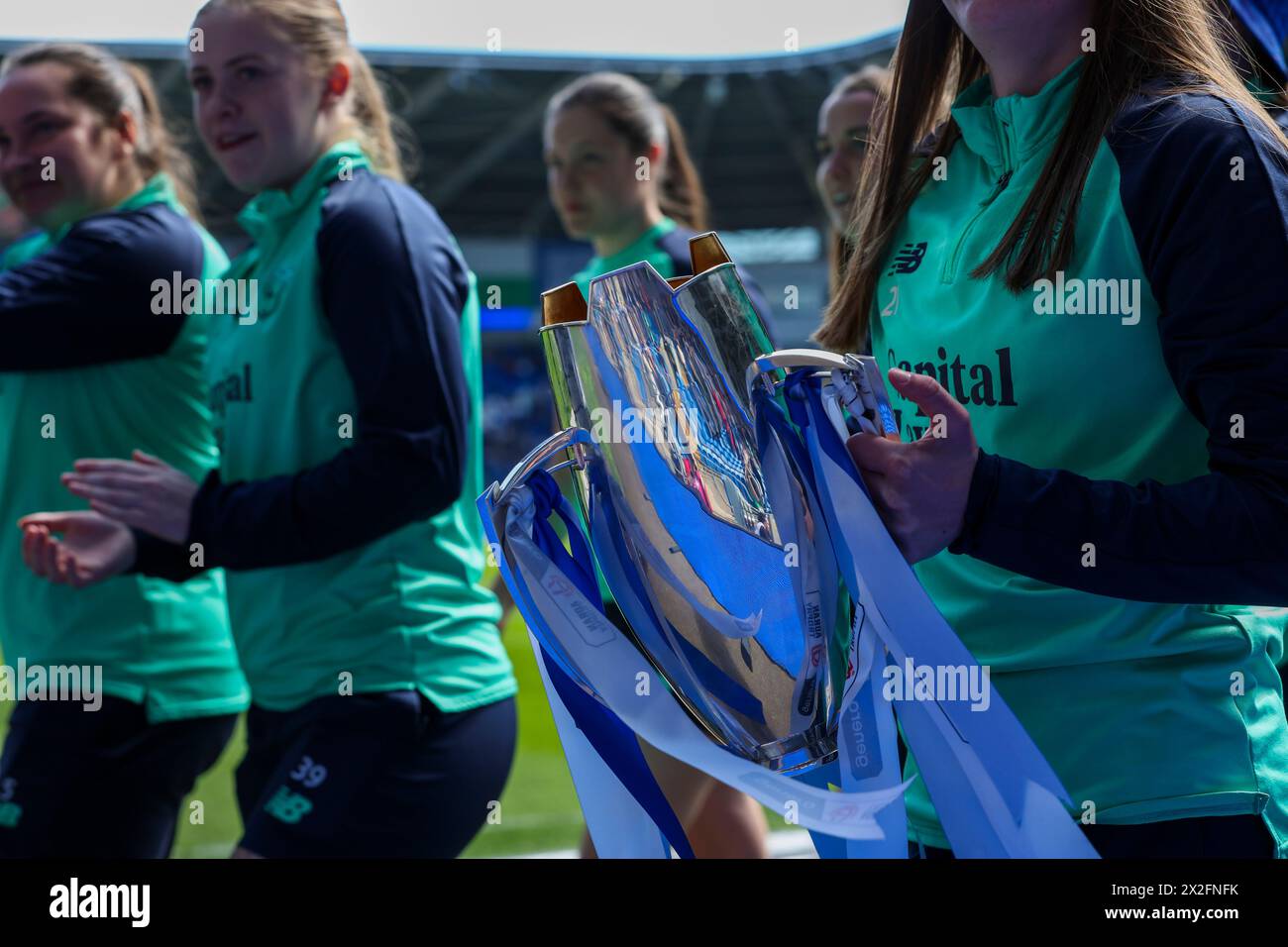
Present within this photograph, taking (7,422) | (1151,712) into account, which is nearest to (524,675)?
(7,422)

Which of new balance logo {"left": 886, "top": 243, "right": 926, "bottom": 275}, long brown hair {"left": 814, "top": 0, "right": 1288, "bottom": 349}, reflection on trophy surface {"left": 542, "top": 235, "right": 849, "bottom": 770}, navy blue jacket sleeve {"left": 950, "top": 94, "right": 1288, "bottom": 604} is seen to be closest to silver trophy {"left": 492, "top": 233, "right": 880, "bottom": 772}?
reflection on trophy surface {"left": 542, "top": 235, "right": 849, "bottom": 770}

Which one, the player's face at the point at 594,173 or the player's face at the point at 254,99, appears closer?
the player's face at the point at 254,99

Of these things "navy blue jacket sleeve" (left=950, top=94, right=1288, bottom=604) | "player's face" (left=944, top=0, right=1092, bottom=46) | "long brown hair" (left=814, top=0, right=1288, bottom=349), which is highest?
"player's face" (left=944, top=0, right=1092, bottom=46)

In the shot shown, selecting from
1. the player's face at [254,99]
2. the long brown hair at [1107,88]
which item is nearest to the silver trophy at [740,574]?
the long brown hair at [1107,88]

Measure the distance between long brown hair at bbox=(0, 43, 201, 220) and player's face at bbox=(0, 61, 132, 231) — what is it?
2 cm

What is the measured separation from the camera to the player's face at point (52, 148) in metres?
2.52

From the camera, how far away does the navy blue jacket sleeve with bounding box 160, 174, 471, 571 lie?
73.4 inches

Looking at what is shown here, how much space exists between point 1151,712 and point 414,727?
111cm

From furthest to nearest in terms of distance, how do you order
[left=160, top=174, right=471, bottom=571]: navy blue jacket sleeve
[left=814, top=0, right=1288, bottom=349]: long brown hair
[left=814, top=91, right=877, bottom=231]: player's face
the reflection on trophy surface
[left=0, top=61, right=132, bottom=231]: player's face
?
[left=814, top=91, right=877, bottom=231]: player's face → [left=0, top=61, right=132, bottom=231]: player's face → [left=160, top=174, right=471, bottom=571]: navy blue jacket sleeve → [left=814, top=0, right=1288, bottom=349]: long brown hair → the reflection on trophy surface

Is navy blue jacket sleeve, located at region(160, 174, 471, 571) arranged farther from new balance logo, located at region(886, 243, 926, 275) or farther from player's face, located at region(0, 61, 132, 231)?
player's face, located at region(0, 61, 132, 231)

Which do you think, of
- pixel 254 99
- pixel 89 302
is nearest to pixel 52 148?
pixel 89 302

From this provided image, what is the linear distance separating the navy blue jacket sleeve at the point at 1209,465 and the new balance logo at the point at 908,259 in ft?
1.03

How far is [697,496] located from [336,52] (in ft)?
5.16

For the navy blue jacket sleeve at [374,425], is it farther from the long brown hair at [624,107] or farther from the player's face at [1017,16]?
the long brown hair at [624,107]
